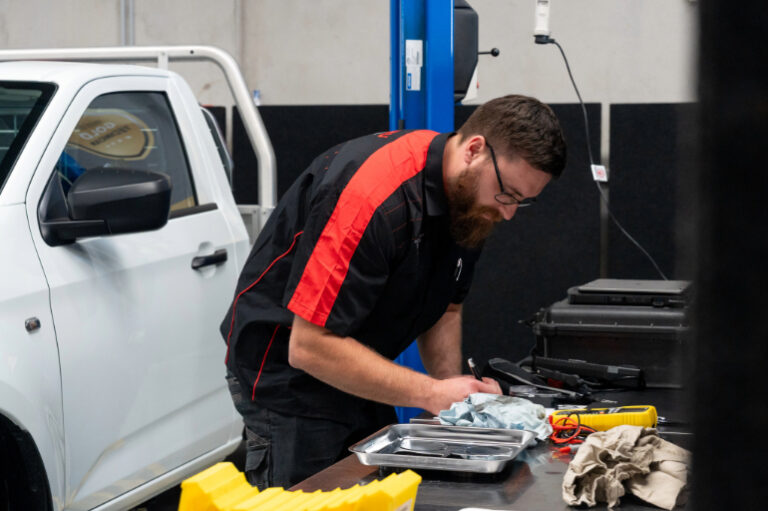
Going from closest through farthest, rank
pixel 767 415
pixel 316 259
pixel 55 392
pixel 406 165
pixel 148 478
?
pixel 767 415 → pixel 316 259 → pixel 406 165 → pixel 55 392 → pixel 148 478

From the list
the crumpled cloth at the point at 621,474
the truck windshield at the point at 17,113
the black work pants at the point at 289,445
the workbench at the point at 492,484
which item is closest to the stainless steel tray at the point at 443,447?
the workbench at the point at 492,484

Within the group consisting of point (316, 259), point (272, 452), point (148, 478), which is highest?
point (316, 259)

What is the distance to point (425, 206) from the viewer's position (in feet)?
7.58

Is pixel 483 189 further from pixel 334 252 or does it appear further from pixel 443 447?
pixel 443 447

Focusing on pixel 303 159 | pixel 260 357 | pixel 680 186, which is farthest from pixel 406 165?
pixel 303 159

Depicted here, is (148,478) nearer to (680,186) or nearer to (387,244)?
(387,244)

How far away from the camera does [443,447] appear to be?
1.94m

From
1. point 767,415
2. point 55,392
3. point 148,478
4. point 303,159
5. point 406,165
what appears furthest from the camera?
point 303,159

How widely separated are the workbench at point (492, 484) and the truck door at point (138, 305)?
3.60ft

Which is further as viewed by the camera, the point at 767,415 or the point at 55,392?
the point at 55,392

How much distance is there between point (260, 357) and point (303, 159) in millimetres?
4698

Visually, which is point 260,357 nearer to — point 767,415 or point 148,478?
point 148,478

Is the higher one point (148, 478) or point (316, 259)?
point (316, 259)

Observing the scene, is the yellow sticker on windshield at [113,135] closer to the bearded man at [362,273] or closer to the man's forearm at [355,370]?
the bearded man at [362,273]
